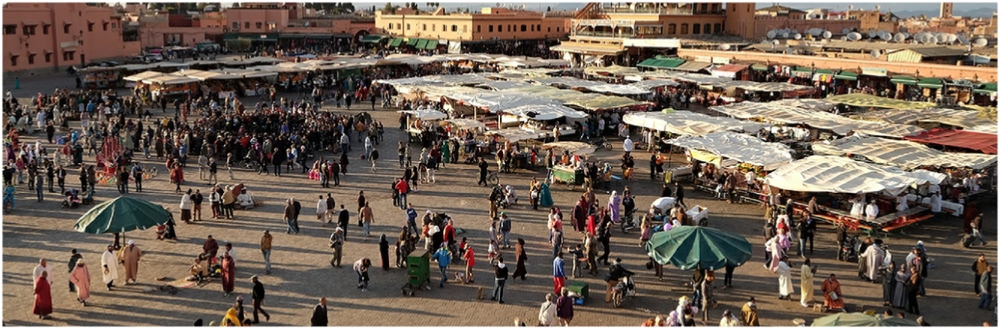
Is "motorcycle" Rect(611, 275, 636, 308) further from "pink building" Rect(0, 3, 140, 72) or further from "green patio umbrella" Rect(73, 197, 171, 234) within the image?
"pink building" Rect(0, 3, 140, 72)

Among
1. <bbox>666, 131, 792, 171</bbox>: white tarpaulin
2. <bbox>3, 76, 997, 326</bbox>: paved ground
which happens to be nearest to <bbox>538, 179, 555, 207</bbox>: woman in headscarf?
<bbox>3, 76, 997, 326</bbox>: paved ground

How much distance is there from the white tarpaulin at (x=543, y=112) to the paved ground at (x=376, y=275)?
6.63m

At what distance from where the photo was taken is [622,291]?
1258 centimetres

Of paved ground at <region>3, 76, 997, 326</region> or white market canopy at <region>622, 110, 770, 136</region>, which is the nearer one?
paved ground at <region>3, 76, 997, 326</region>

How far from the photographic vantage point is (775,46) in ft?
156

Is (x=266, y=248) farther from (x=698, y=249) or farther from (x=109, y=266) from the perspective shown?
(x=698, y=249)

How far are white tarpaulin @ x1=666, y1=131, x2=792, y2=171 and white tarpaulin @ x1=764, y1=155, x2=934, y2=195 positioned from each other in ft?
3.31

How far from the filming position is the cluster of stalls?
16953 mm

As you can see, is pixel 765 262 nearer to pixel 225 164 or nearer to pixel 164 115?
pixel 225 164

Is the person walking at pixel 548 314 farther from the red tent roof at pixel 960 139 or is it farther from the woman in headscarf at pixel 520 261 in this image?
the red tent roof at pixel 960 139

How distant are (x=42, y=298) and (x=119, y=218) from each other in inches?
81.0

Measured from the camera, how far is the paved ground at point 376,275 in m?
12.3

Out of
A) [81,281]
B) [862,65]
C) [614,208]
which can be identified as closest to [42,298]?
[81,281]

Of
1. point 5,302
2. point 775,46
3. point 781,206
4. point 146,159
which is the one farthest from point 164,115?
point 775,46
